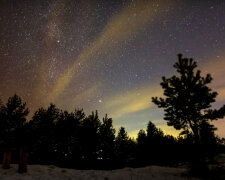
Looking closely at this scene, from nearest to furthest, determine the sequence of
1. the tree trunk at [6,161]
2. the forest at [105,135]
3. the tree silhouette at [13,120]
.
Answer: the tree trunk at [6,161] < the forest at [105,135] < the tree silhouette at [13,120]

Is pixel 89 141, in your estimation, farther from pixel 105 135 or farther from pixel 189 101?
pixel 189 101

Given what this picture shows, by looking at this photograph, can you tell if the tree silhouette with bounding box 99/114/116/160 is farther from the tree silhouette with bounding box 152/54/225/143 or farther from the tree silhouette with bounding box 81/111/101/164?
the tree silhouette with bounding box 152/54/225/143

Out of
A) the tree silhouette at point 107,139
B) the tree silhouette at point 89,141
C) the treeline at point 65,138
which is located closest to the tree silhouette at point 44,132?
the treeline at point 65,138

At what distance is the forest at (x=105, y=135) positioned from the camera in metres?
13.9

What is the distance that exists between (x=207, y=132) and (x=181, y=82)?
4.45 meters

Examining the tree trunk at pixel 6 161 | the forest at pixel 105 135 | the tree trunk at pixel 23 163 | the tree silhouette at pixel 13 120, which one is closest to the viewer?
the tree trunk at pixel 23 163

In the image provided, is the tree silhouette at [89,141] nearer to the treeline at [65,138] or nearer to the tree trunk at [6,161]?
the treeline at [65,138]

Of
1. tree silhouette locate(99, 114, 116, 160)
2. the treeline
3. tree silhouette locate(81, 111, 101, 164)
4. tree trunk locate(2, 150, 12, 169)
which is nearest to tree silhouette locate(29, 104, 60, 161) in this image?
the treeline

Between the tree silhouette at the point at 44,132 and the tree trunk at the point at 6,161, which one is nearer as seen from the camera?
the tree trunk at the point at 6,161

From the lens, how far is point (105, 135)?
27906 millimetres

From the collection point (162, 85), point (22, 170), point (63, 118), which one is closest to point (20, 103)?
point (63, 118)

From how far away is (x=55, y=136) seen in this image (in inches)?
1098

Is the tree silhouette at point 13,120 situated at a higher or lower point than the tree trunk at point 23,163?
higher

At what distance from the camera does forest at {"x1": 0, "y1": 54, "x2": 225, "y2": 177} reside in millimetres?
13945
